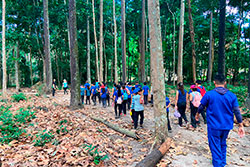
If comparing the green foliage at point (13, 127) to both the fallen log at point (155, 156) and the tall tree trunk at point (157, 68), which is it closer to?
the fallen log at point (155, 156)

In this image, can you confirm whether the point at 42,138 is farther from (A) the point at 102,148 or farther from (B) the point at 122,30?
(B) the point at 122,30

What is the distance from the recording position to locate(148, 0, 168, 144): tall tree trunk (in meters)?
4.70

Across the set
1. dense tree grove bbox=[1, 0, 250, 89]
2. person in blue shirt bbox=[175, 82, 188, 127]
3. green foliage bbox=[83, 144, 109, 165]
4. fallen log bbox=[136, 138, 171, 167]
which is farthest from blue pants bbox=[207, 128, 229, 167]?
dense tree grove bbox=[1, 0, 250, 89]

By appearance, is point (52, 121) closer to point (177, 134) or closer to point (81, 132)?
point (81, 132)

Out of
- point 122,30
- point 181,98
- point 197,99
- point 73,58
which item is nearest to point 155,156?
point 181,98

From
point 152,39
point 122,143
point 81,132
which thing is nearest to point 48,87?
point 81,132

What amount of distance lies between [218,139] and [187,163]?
1190mm

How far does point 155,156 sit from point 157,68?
8.40 ft

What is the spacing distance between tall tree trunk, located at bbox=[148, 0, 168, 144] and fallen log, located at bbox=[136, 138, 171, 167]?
0.23 meters

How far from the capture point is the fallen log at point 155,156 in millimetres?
3648

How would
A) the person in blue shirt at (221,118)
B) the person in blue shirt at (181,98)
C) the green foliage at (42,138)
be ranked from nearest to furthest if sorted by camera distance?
the person in blue shirt at (221,118) → the green foliage at (42,138) → the person in blue shirt at (181,98)

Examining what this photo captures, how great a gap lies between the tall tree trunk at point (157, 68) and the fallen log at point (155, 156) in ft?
0.74

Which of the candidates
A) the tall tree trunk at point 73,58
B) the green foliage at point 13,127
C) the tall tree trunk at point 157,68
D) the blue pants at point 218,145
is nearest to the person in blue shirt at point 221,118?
the blue pants at point 218,145

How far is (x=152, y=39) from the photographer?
15.6 ft
